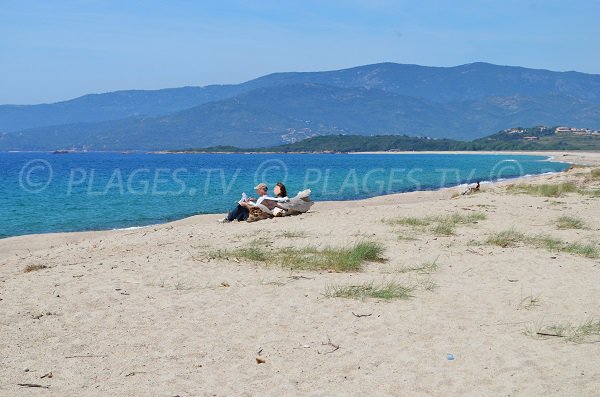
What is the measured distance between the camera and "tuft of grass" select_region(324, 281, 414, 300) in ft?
27.2

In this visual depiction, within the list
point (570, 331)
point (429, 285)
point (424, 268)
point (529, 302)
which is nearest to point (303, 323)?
point (429, 285)

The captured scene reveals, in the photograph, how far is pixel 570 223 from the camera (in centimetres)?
1499

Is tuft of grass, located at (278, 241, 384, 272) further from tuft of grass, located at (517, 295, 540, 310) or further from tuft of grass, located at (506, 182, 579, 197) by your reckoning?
tuft of grass, located at (506, 182, 579, 197)

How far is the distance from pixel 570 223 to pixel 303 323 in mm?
10261

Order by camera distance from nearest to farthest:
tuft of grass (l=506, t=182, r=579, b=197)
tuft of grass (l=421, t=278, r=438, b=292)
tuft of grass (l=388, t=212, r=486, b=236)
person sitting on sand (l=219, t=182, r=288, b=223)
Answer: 1. tuft of grass (l=421, t=278, r=438, b=292)
2. tuft of grass (l=388, t=212, r=486, b=236)
3. person sitting on sand (l=219, t=182, r=288, b=223)
4. tuft of grass (l=506, t=182, r=579, b=197)

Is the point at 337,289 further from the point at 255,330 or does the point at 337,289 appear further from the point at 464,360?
the point at 464,360

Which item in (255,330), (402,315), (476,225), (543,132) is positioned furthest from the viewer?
(543,132)

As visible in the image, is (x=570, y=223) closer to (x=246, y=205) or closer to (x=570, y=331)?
(x=246, y=205)

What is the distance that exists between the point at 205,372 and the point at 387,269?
4998mm

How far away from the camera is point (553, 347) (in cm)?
636

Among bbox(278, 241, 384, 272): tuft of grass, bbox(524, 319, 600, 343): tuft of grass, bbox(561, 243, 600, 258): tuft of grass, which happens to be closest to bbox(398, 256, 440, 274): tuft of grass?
bbox(278, 241, 384, 272): tuft of grass

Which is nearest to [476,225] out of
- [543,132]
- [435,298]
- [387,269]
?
[387,269]

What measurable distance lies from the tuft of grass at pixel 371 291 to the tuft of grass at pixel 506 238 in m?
4.37

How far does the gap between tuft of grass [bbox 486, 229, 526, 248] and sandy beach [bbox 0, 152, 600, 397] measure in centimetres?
7
